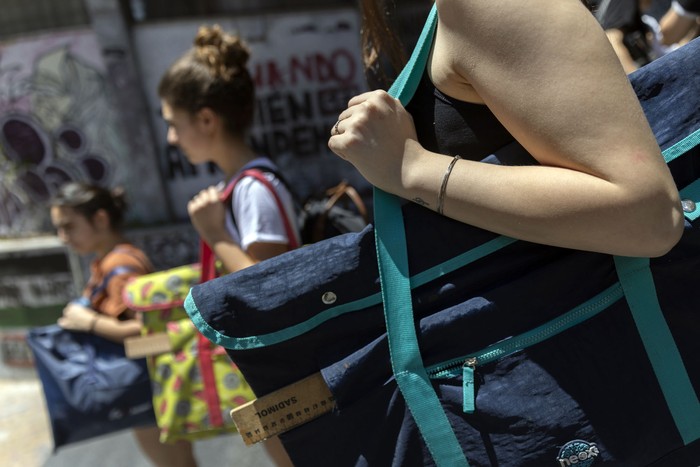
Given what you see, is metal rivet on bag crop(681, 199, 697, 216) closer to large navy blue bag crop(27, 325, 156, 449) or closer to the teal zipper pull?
the teal zipper pull

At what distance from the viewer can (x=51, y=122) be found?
504 cm

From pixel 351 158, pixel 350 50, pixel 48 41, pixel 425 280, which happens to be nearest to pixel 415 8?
pixel 351 158

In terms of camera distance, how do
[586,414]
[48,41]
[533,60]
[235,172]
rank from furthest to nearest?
[48,41] < [235,172] < [586,414] < [533,60]

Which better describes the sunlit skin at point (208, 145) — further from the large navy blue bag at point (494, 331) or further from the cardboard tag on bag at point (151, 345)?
the large navy blue bag at point (494, 331)

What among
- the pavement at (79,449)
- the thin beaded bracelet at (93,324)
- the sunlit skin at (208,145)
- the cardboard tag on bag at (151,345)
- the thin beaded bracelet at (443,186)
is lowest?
the pavement at (79,449)

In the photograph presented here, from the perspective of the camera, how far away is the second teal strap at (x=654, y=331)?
1131mm

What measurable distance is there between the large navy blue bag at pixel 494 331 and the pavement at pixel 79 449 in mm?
2570

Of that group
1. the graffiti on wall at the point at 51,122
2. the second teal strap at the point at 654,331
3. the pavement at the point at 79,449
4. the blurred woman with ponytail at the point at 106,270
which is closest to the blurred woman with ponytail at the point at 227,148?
the blurred woman with ponytail at the point at 106,270

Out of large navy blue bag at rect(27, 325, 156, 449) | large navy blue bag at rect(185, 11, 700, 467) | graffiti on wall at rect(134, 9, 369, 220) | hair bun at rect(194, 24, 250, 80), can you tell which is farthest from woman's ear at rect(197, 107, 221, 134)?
graffiti on wall at rect(134, 9, 369, 220)

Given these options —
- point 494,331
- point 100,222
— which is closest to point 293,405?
point 494,331

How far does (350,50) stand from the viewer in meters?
5.14

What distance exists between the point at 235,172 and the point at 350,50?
298 centimetres

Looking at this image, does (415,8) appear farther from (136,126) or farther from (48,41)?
(48,41)

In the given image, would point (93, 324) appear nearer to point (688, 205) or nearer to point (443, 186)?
point (443, 186)
